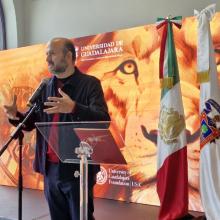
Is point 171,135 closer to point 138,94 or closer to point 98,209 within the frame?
point 138,94

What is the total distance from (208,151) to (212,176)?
0.68ft

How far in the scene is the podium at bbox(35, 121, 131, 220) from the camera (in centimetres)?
183

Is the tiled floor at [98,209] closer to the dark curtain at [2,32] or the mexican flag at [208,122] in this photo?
the mexican flag at [208,122]

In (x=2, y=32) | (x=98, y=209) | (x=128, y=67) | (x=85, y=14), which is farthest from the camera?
(x=2, y=32)

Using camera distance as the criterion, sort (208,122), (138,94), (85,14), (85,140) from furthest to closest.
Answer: (85,14), (138,94), (208,122), (85,140)

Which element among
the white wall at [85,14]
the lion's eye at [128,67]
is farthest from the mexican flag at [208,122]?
the lion's eye at [128,67]

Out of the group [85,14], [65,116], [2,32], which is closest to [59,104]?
[65,116]

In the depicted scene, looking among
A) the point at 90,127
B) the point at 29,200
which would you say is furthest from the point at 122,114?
the point at 90,127

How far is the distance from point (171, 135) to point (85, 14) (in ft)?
9.10

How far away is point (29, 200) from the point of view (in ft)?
15.5

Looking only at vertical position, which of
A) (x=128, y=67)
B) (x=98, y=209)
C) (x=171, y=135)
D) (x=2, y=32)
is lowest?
(x=98, y=209)

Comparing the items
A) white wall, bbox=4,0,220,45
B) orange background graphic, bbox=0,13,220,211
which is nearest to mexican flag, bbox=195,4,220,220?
orange background graphic, bbox=0,13,220,211

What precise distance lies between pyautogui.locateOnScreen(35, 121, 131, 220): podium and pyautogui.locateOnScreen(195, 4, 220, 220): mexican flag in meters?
1.44

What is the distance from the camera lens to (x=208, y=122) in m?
3.13
